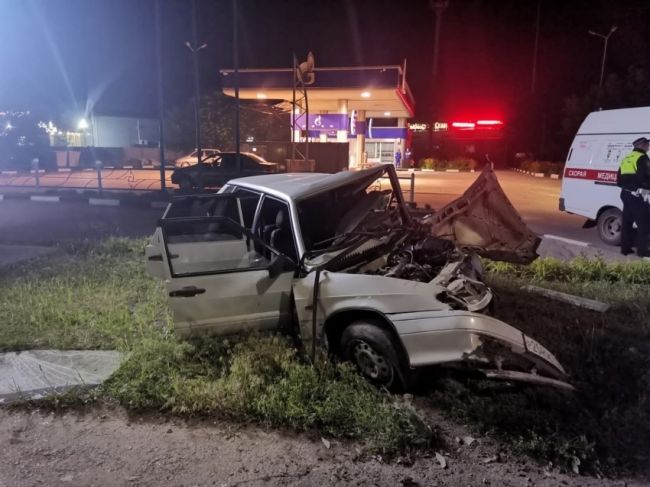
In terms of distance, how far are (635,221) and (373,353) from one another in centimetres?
722

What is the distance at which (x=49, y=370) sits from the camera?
14.9ft

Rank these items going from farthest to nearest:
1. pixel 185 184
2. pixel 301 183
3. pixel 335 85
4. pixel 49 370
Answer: pixel 335 85 → pixel 185 184 → pixel 301 183 → pixel 49 370

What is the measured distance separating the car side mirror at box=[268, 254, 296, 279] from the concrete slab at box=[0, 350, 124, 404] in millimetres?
1761

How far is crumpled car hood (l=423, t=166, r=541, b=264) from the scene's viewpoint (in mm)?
5629

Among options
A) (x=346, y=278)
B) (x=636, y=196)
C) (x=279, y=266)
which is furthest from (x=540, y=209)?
(x=279, y=266)

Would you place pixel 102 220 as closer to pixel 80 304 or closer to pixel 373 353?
pixel 80 304

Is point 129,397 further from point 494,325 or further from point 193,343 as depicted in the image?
point 494,325

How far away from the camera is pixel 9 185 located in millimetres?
22391

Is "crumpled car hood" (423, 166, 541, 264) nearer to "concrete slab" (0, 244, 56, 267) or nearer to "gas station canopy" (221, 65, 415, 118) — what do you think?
"concrete slab" (0, 244, 56, 267)

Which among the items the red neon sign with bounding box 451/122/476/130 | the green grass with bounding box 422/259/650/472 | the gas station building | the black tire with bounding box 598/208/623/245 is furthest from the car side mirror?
the red neon sign with bounding box 451/122/476/130

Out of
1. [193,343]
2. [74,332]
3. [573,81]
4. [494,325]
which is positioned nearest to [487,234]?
[494,325]

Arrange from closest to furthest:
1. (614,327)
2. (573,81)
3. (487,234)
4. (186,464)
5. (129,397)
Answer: (186,464) < (129,397) < (614,327) < (487,234) < (573,81)

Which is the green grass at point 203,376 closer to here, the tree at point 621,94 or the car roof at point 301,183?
the car roof at point 301,183

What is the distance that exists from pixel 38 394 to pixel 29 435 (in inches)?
21.8
